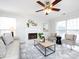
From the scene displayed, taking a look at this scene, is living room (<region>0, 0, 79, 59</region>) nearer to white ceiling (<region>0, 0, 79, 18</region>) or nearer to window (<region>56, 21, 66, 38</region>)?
window (<region>56, 21, 66, 38</region>)

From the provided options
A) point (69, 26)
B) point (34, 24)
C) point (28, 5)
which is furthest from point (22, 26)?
point (69, 26)

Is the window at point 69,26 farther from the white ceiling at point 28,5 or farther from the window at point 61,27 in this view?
the white ceiling at point 28,5

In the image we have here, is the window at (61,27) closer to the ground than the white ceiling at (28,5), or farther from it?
closer to the ground

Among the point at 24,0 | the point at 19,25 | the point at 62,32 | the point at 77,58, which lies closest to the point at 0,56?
the point at 24,0

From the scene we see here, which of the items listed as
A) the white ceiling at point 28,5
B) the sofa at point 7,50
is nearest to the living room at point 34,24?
the white ceiling at point 28,5

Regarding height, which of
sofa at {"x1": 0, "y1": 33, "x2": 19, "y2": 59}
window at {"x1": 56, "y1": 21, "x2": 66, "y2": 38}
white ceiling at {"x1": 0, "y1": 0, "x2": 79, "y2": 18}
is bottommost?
sofa at {"x1": 0, "y1": 33, "x2": 19, "y2": 59}

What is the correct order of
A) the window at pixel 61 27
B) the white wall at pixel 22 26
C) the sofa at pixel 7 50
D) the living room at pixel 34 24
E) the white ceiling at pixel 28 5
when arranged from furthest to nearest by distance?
the window at pixel 61 27, the white wall at pixel 22 26, the living room at pixel 34 24, the white ceiling at pixel 28 5, the sofa at pixel 7 50

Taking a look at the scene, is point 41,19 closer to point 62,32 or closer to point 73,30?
point 62,32

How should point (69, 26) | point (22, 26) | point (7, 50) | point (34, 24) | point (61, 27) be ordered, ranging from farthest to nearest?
point (34, 24) < point (61, 27) < point (22, 26) < point (69, 26) < point (7, 50)

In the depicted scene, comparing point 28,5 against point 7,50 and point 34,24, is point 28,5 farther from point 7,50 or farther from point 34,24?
point 34,24

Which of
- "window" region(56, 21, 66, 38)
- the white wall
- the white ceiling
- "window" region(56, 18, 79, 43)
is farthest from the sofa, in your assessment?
"window" region(56, 21, 66, 38)

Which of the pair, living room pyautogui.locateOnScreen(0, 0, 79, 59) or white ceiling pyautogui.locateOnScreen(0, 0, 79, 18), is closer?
white ceiling pyautogui.locateOnScreen(0, 0, 79, 18)

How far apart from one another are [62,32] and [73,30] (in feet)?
3.64

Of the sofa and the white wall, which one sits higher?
the white wall
